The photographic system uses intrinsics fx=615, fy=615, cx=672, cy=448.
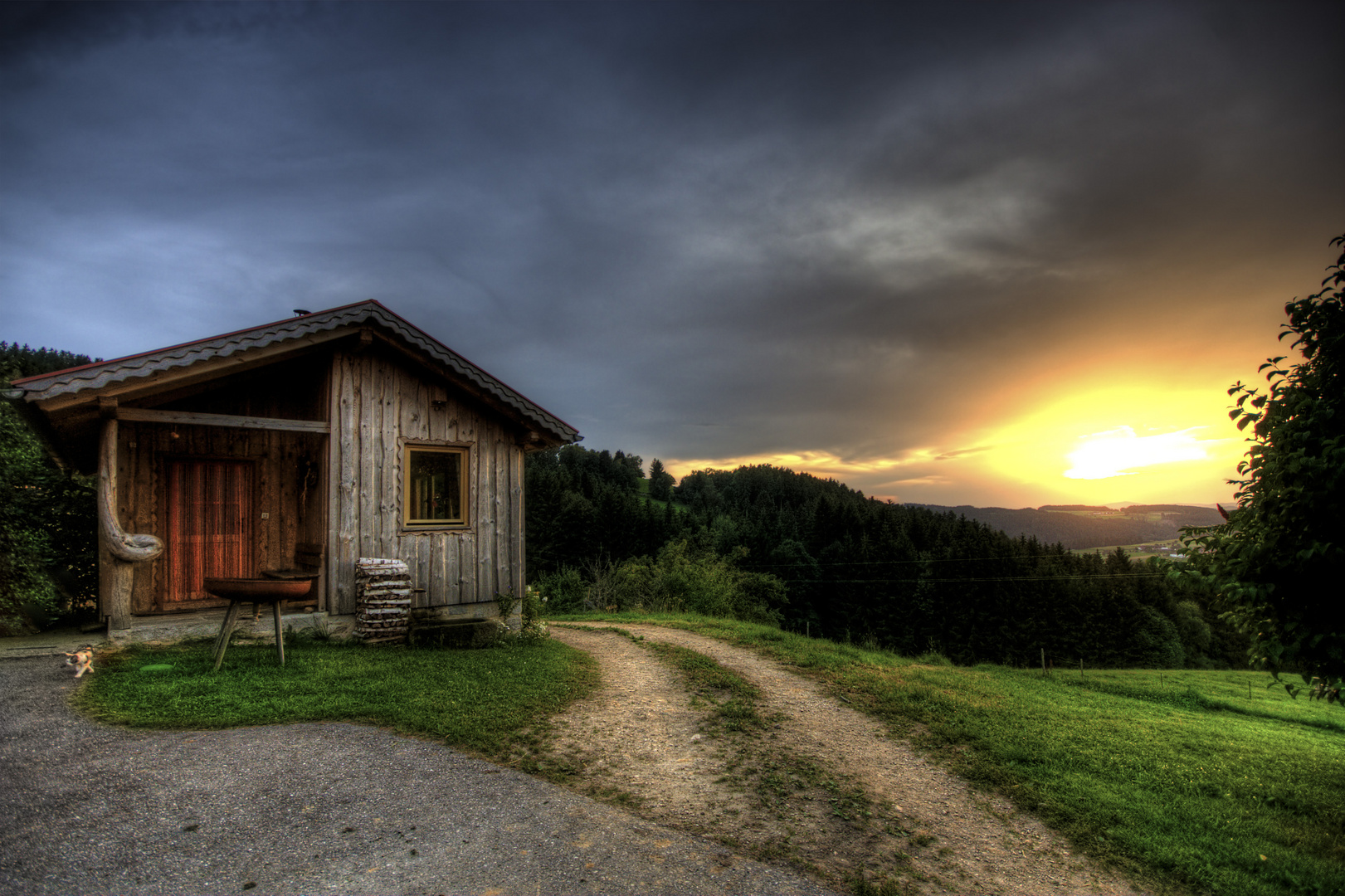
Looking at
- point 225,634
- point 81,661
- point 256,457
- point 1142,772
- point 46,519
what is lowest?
point 1142,772

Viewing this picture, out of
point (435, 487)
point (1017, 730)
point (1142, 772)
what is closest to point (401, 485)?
point (435, 487)

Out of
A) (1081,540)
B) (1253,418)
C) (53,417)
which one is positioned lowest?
(1081,540)

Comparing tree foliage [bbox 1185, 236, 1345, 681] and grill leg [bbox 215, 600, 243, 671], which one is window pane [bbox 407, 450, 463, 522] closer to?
grill leg [bbox 215, 600, 243, 671]

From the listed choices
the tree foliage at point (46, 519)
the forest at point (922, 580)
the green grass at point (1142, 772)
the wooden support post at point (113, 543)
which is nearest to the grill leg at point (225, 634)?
the wooden support post at point (113, 543)

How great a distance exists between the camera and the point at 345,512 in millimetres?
9789

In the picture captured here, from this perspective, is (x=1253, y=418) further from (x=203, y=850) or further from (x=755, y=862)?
(x=203, y=850)

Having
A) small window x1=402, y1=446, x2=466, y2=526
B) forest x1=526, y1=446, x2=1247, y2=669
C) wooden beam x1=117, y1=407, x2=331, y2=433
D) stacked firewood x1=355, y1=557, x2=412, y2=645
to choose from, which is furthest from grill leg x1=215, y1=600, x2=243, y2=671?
forest x1=526, y1=446, x2=1247, y2=669

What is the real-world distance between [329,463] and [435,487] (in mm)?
1743

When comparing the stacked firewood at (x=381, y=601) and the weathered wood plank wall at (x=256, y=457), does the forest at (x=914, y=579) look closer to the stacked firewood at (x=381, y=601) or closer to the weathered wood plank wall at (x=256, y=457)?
the weathered wood plank wall at (x=256, y=457)

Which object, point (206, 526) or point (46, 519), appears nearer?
point (206, 526)

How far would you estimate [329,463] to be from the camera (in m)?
9.76

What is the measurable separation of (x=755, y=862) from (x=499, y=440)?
29.3 ft

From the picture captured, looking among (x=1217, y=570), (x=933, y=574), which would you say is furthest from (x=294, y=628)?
(x=933, y=574)

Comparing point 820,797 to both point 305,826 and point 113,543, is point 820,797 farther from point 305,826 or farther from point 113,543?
point 113,543
